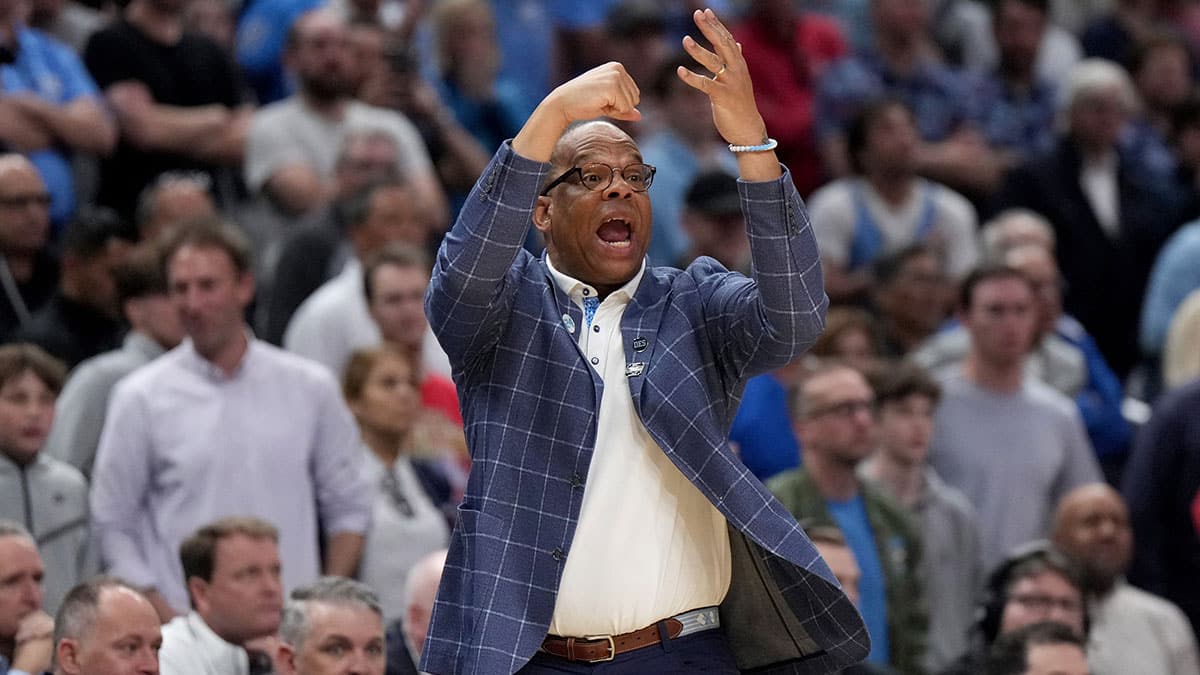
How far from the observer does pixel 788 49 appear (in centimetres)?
1075

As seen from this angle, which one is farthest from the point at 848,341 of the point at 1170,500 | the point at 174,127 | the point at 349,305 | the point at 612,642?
the point at 612,642

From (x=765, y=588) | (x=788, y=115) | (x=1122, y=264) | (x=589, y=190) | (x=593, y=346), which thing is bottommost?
(x=765, y=588)

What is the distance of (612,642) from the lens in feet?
11.9

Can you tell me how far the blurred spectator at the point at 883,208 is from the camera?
960cm

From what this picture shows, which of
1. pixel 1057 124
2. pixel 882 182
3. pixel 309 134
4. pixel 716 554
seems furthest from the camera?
pixel 1057 124

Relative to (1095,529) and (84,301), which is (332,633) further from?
(1095,529)

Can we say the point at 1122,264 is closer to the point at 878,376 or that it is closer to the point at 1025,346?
the point at 1025,346

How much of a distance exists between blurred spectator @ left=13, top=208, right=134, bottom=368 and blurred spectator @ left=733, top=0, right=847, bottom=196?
4.08 meters

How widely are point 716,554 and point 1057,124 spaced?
7.96m

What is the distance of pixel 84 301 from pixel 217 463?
1296mm

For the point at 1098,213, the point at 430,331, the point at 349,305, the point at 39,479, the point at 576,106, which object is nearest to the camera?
the point at 576,106

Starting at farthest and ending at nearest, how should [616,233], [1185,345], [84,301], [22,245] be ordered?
[1185,345] < [22,245] < [84,301] < [616,233]

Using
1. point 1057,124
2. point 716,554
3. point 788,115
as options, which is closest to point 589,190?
point 716,554

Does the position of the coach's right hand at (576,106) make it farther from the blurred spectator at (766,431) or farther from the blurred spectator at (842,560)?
the blurred spectator at (766,431)
